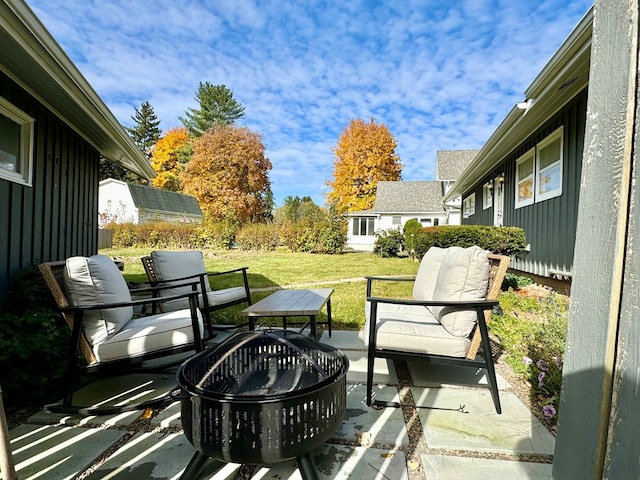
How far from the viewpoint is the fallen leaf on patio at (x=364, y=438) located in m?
1.78

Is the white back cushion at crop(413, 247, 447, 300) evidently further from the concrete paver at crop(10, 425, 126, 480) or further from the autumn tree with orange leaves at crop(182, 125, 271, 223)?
the autumn tree with orange leaves at crop(182, 125, 271, 223)

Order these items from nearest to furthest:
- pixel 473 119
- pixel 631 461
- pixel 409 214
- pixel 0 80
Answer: pixel 631 461
pixel 0 80
pixel 473 119
pixel 409 214

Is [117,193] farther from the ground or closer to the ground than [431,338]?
farther from the ground

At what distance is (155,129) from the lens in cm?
3369

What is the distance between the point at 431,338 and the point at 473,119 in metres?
20.8

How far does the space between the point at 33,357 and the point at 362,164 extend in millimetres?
27506

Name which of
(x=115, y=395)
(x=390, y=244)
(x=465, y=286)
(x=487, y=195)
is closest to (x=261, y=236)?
(x=390, y=244)

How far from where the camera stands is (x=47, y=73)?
2811 millimetres

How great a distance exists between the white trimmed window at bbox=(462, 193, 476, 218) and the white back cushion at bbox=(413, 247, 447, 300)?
9.52 meters

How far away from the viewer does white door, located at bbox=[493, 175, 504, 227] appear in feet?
27.4

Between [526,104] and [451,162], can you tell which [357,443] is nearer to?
[526,104]

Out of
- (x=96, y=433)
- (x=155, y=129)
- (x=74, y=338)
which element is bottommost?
(x=96, y=433)

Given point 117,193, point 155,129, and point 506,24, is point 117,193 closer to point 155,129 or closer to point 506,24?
point 155,129

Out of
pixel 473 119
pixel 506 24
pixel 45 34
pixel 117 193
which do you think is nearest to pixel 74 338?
pixel 45 34
